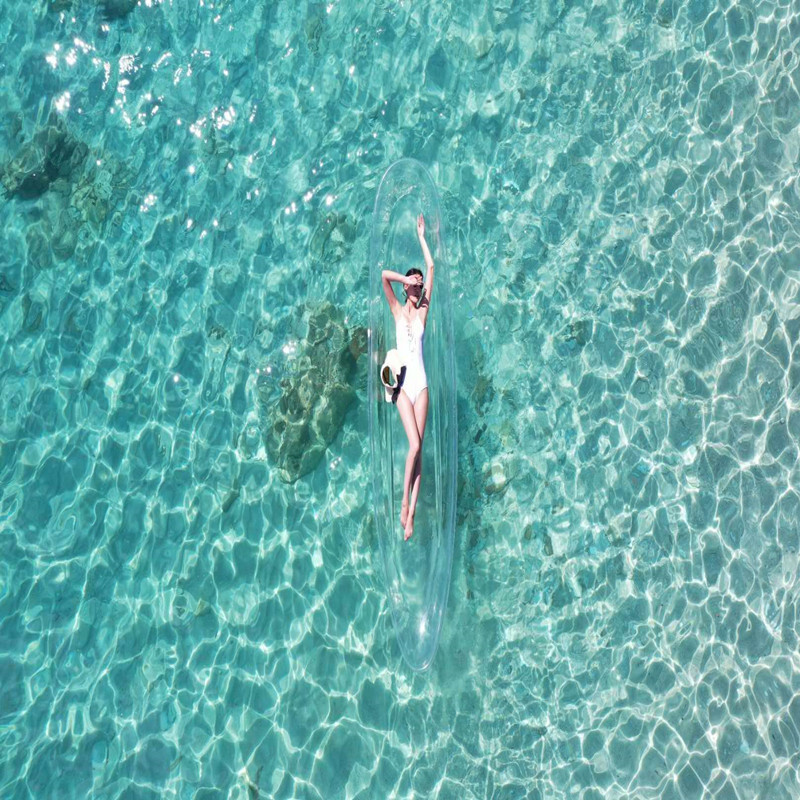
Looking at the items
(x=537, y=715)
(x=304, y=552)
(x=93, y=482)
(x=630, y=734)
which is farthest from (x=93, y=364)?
(x=630, y=734)

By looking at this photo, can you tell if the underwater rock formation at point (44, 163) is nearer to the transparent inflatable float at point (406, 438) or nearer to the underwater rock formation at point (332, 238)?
the underwater rock formation at point (332, 238)

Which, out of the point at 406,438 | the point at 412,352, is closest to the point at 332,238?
the point at 412,352

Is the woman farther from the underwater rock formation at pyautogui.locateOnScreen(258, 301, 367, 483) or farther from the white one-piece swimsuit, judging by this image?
the underwater rock formation at pyautogui.locateOnScreen(258, 301, 367, 483)

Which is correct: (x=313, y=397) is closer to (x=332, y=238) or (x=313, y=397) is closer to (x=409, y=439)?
(x=409, y=439)

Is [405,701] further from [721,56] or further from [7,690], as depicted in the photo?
[721,56]

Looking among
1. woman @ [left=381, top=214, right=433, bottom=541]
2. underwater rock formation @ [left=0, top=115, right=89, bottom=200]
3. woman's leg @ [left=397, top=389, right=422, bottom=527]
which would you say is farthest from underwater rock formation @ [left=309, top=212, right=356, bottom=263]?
underwater rock formation @ [left=0, top=115, right=89, bottom=200]
